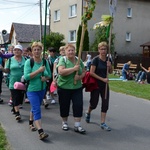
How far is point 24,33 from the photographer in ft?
188

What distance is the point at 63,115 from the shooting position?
6.46 meters

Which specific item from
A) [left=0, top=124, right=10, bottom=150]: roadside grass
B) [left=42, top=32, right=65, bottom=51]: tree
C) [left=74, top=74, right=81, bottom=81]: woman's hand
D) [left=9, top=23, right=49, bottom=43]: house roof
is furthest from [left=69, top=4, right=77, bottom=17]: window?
[left=0, top=124, right=10, bottom=150]: roadside grass

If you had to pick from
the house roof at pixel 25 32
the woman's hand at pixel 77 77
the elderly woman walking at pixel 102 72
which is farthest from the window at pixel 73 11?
the woman's hand at pixel 77 77

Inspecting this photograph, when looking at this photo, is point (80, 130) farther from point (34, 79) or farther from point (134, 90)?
point (134, 90)

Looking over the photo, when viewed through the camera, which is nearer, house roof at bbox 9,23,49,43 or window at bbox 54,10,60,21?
window at bbox 54,10,60,21

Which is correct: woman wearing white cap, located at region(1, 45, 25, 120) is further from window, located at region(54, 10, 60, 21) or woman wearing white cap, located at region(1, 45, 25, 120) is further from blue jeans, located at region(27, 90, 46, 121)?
window, located at region(54, 10, 60, 21)

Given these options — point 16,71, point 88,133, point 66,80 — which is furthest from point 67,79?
point 16,71

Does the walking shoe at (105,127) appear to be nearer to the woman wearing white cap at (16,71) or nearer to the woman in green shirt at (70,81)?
the woman in green shirt at (70,81)

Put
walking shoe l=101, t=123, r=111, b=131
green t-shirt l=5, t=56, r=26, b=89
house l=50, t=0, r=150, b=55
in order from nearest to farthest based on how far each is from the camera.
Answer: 1. walking shoe l=101, t=123, r=111, b=131
2. green t-shirt l=5, t=56, r=26, b=89
3. house l=50, t=0, r=150, b=55

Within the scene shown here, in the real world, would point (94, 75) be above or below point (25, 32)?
below

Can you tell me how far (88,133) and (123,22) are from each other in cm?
2979

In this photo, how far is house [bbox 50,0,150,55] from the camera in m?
34.2

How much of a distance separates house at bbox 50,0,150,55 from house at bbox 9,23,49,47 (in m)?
19.4

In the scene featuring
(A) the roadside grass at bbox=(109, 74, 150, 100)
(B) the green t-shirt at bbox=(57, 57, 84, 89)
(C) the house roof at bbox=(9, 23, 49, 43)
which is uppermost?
(C) the house roof at bbox=(9, 23, 49, 43)
